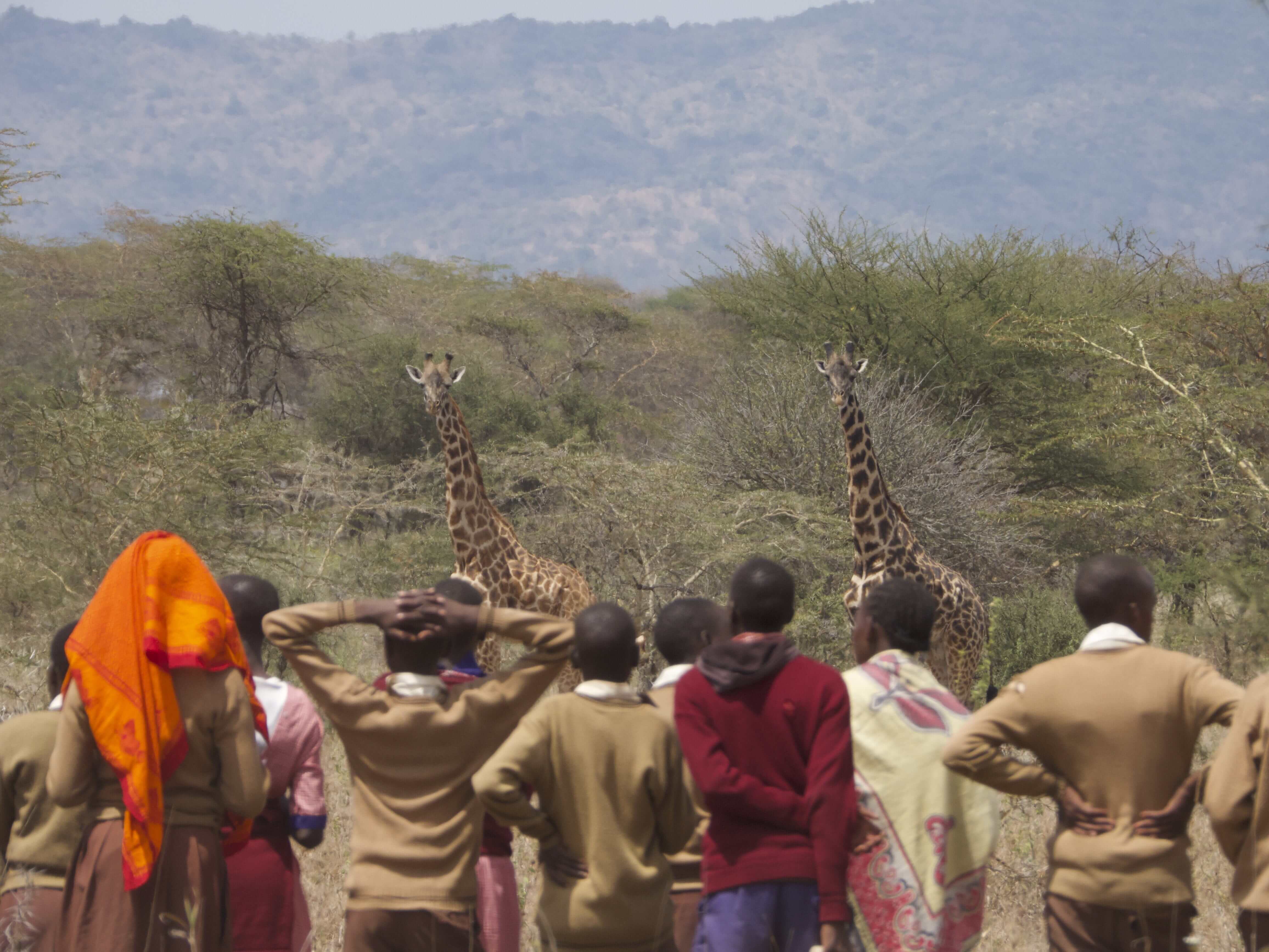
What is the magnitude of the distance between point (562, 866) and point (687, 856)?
14.7 inches

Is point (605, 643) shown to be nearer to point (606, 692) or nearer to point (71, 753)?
point (606, 692)

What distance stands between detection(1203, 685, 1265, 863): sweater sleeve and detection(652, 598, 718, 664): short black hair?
1192mm

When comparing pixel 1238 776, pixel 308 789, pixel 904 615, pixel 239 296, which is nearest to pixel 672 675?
pixel 904 615

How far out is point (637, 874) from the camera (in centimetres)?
294

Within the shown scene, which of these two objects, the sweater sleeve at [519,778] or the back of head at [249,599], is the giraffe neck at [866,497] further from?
the sweater sleeve at [519,778]

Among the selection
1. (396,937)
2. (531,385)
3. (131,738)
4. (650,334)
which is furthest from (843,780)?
(650,334)

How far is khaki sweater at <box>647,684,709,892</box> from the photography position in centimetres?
313

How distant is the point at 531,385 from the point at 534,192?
587ft

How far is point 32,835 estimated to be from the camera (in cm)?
321

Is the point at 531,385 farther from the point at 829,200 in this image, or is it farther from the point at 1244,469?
the point at 829,200

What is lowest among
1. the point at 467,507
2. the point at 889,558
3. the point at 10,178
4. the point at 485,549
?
the point at 485,549

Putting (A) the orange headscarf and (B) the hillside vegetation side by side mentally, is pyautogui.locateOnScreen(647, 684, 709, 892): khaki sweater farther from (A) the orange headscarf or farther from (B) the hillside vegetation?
(B) the hillside vegetation

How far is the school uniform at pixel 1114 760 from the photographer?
2.90 meters

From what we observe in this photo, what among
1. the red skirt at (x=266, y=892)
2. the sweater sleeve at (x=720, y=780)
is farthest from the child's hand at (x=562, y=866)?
the red skirt at (x=266, y=892)
